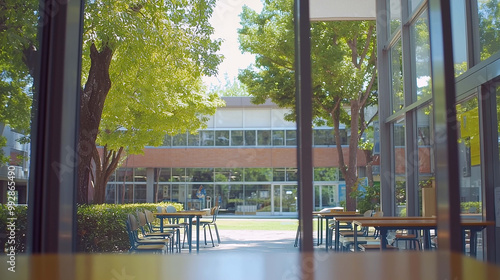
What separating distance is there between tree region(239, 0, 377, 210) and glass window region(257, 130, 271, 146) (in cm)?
530

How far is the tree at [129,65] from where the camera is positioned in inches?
188

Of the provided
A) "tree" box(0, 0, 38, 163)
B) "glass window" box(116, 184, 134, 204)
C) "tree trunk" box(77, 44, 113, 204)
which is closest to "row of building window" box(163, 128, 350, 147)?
"glass window" box(116, 184, 134, 204)

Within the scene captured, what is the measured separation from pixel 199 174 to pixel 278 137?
10.4 ft

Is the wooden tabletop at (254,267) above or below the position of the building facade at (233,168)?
below

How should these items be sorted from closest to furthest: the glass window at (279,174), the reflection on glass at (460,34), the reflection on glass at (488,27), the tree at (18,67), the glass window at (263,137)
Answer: the tree at (18,67) → the reflection on glass at (488,27) → the reflection on glass at (460,34) → the glass window at (263,137) → the glass window at (279,174)

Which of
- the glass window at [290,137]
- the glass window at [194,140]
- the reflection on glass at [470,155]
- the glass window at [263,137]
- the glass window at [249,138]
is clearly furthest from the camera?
the glass window at [194,140]

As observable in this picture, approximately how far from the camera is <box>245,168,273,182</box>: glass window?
1975 centimetres

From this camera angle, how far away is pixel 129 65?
914 centimetres

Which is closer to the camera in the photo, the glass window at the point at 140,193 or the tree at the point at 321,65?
the tree at the point at 321,65

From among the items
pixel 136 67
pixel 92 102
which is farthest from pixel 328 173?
pixel 92 102

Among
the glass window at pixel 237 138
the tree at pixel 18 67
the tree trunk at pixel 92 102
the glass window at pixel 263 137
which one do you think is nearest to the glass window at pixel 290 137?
the glass window at pixel 263 137

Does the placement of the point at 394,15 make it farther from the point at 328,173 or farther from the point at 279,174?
the point at 279,174

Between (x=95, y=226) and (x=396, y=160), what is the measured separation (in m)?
4.75

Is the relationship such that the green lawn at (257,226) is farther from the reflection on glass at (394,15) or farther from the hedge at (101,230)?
the hedge at (101,230)
